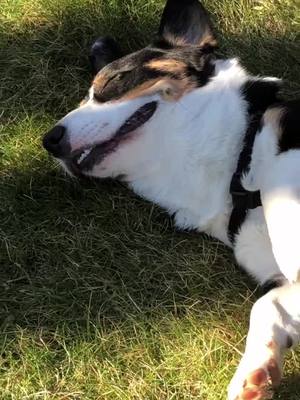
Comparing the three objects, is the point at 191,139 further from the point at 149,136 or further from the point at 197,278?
the point at 197,278

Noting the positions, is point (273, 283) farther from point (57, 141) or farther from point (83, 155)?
point (57, 141)

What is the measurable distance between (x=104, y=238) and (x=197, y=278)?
0.53 metres

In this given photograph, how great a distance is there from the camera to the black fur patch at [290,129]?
332 centimetres

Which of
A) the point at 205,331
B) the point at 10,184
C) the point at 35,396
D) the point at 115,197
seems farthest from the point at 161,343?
the point at 10,184

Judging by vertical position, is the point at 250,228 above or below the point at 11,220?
below

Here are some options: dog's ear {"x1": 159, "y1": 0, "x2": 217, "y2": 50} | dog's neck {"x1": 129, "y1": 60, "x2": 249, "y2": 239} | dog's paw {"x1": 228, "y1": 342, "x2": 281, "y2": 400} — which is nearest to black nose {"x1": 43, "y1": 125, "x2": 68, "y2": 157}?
dog's neck {"x1": 129, "y1": 60, "x2": 249, "y2": 239}

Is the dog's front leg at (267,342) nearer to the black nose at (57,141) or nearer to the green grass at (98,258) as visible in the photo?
the green grass at (98,258)

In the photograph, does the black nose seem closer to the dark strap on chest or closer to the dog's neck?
the dog's neck

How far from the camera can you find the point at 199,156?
11.7 ft

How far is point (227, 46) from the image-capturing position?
176 inches

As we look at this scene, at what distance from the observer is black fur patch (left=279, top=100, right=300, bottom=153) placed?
10.9ft

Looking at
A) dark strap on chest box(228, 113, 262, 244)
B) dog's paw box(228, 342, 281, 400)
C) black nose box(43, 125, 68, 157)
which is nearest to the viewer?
dog's paw box(228, 342, 281, 400)

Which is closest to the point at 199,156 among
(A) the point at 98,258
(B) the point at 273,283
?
(B) the point at 273,283

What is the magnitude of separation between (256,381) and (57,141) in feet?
4.83
